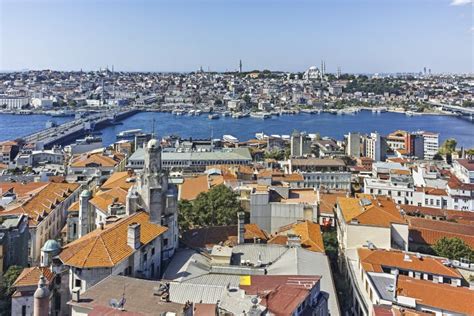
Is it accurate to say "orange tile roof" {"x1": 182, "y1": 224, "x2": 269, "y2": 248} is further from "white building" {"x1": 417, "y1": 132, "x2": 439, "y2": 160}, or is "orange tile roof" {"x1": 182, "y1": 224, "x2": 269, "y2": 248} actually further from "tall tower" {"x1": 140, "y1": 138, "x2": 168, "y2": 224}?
"white building" {"x1": 417, "y1": 132, "x2": 439, "y2": 160}

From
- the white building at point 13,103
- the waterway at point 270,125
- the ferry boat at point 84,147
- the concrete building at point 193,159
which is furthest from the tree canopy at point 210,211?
the white building at point 13,103

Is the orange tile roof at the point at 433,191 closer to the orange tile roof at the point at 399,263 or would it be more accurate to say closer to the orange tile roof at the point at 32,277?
A: the orange tile roof at the point at 399,263

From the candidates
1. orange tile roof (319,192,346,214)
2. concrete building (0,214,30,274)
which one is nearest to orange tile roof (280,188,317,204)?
orange tile roof (319,192,346,214)

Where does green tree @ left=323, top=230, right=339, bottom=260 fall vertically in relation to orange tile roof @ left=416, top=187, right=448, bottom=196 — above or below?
below

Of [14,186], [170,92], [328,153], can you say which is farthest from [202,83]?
[14,186]

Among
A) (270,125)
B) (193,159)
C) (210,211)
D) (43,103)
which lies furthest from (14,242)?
(43,103)

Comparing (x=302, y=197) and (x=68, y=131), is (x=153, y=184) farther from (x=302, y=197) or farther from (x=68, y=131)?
(x=68, y=131)

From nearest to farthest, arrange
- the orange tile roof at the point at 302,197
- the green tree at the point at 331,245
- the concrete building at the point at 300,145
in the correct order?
the green tree at the point at 331,245, the orange tile roof at the point at 302,197, the concrete building at the point at 300,145
